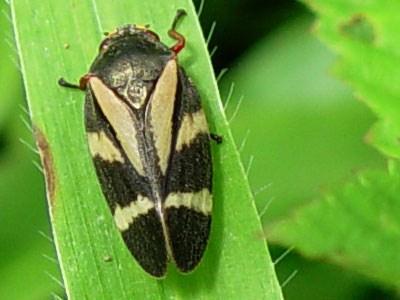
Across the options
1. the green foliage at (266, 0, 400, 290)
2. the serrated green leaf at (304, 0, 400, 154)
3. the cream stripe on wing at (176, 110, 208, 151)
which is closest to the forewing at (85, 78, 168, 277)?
the cream stripe on wing at (176, 110, 208, 151)

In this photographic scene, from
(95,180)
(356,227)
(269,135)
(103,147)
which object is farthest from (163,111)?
(269,135)

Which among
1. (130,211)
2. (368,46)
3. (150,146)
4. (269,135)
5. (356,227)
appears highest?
(368,46)

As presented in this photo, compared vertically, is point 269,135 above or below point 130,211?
below

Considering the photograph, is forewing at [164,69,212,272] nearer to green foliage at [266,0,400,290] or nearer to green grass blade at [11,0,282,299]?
green grass blade at [11,0,282,299]

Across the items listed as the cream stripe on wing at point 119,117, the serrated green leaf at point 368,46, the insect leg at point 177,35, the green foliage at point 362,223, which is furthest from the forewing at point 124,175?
the serrated green leaf at point 368,46

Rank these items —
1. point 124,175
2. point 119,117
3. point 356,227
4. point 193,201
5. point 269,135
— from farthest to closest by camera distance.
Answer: point 269,135 → point 119,117 → point 124,175 → point 193,201 → point 356,227

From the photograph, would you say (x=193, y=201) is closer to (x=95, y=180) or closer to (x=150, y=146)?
(x=150, y=146)

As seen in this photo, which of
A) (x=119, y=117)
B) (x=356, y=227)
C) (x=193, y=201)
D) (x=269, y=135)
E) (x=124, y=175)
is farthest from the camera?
(x=269, y=135)
